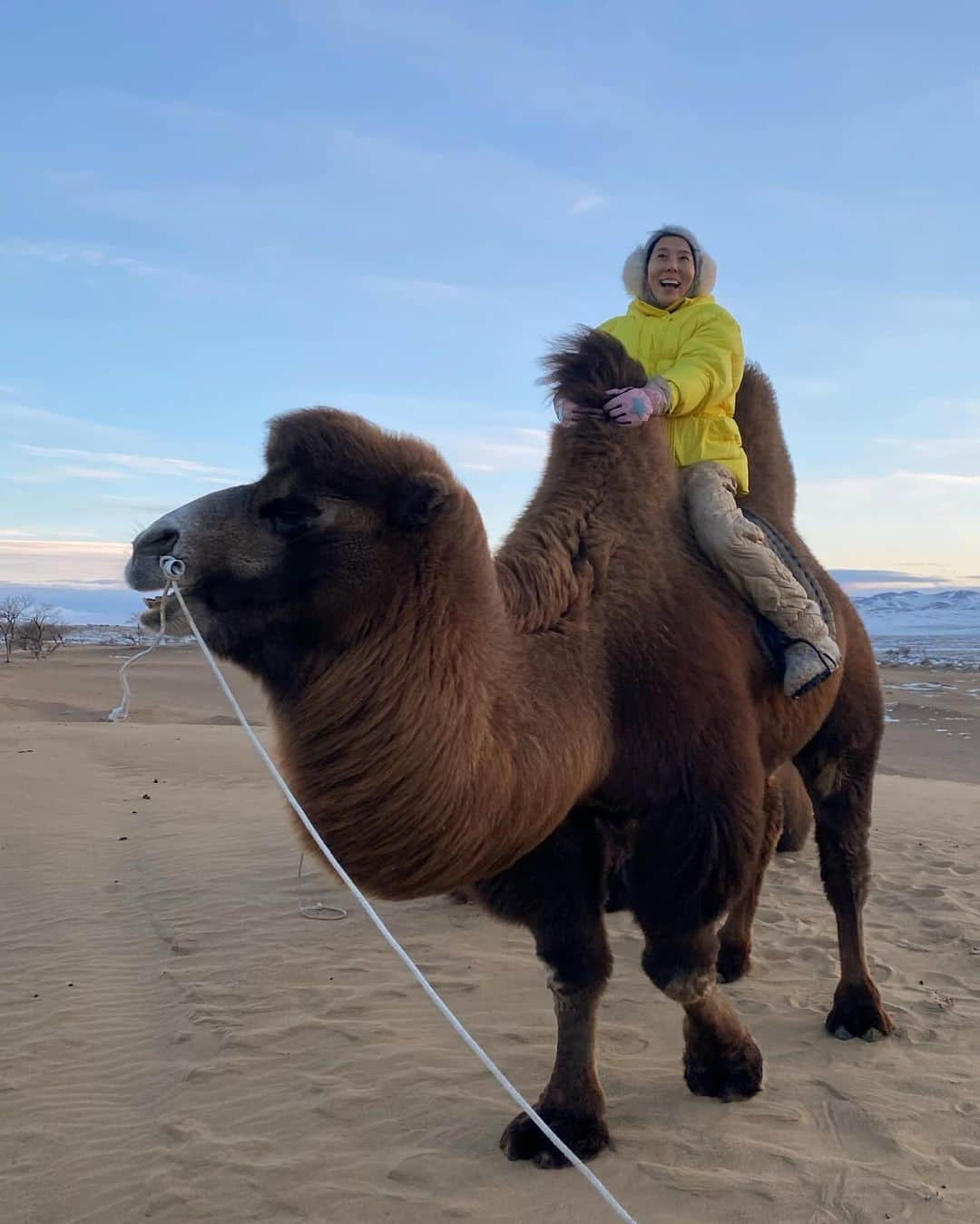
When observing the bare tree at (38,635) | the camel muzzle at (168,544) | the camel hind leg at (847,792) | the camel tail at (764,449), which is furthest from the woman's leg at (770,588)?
the bare tree at (38,635)

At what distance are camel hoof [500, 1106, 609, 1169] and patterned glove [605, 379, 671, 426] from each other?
268cm

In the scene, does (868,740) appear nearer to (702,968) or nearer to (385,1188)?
(702,968)

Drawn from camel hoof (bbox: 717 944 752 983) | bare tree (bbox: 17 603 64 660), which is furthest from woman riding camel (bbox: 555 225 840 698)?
bare tree (bbox: 17 603 64 660)

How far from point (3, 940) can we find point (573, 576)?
190 inches

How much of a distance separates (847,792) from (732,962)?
1176 millimetres

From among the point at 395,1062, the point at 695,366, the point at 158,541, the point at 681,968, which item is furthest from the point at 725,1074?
the point at 158,541

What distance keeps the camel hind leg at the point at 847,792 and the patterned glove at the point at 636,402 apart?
76.5 inches

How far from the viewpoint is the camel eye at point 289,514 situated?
3.03 metres

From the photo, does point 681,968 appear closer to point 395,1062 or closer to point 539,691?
point 539,691

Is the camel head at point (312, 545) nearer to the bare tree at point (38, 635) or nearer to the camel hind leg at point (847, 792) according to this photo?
the camel hind leg at point (847, 792)

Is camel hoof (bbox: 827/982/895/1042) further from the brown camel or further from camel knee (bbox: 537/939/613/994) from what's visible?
camel knee (bbox: 537/939/613/994)

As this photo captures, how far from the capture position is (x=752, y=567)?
13.3ft

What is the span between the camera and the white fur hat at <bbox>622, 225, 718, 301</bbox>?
4.60 metres

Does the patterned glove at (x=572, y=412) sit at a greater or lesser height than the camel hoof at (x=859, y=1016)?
greater
